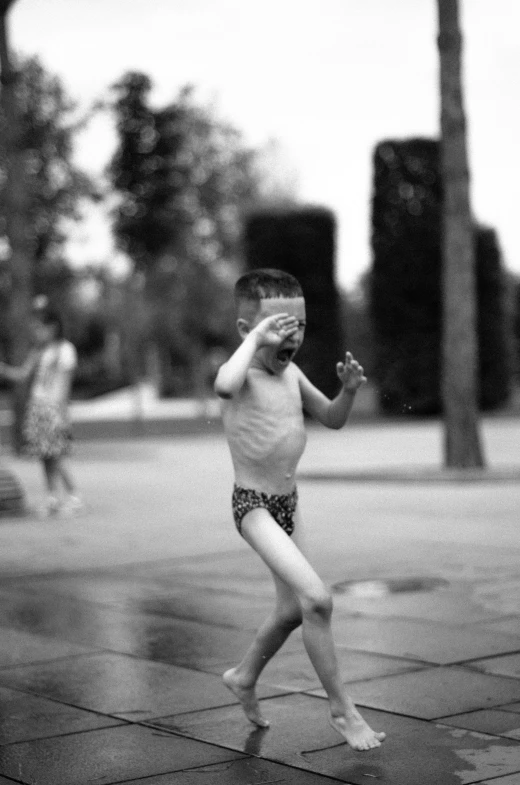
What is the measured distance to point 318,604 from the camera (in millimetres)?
4281

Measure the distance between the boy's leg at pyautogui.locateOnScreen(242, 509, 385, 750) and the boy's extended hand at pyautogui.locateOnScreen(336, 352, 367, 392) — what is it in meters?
0.58

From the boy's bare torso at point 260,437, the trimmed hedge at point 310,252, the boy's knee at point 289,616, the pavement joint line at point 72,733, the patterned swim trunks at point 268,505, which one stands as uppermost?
the trimmed hedge at point 310,252

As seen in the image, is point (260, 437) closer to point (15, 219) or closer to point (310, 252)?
point (15, 219)

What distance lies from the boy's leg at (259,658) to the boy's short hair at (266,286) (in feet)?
3.15

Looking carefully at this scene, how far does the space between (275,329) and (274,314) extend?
115 millimetres

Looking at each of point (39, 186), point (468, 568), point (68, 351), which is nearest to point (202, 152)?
point (39, 186)

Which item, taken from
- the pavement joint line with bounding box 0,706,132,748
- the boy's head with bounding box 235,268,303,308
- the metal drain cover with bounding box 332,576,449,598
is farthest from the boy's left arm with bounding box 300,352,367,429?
the metal drain cover with bounding box 332,576,449,598

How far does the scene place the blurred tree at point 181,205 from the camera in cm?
2805

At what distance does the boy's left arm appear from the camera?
453 centimetres

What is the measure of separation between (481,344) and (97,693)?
87.8 ft

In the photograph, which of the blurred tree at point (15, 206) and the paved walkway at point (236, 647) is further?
the blurred tree at point (15, 206)

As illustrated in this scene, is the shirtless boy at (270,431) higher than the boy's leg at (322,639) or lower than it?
higher

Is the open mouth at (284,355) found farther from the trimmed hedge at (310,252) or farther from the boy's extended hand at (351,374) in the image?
the trimmed hedge at (310,252)

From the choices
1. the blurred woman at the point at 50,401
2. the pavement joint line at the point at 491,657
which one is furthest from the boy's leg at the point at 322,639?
the blurred woman at the point at 50,401
